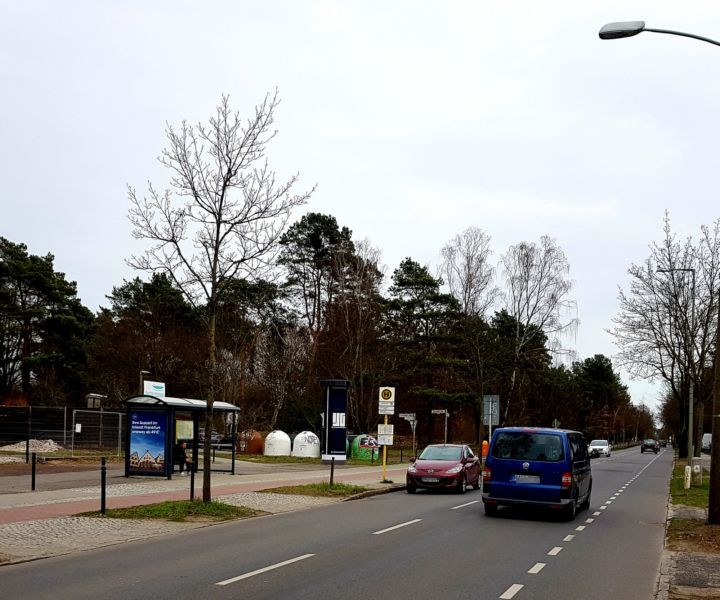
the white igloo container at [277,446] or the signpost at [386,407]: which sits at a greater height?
the signpost at [386,407]

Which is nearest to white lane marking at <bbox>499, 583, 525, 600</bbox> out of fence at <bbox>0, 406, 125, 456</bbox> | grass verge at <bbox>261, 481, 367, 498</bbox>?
grass verge at <bbox>261, 481, 367, 498</bbox>

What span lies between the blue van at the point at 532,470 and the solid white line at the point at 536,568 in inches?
223

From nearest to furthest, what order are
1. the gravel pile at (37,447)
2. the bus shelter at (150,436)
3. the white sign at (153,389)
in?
the bus shelter at (150,436) → the white sign at (153,389) → the gravel pile at (37,447)

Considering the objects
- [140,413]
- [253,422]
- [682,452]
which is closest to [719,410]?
[140,413]

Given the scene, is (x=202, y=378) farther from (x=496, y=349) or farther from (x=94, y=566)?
(x=94, y=566)

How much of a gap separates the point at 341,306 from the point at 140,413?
35872 millimetres

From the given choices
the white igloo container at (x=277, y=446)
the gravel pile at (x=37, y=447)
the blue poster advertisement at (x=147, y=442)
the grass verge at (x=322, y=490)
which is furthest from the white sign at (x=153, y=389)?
the white igloo container at (x=277, y=446)

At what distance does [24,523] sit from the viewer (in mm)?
14680

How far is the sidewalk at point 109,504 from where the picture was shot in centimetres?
1264

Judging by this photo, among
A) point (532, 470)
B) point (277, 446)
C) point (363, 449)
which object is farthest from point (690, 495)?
point (277, 446)

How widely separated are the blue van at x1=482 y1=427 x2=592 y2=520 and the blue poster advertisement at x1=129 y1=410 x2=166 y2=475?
1210 centimetres

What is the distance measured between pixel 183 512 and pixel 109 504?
2543 millimetres

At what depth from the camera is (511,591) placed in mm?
9438

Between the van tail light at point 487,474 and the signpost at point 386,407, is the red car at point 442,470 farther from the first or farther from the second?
the van tail light at point 487,474
